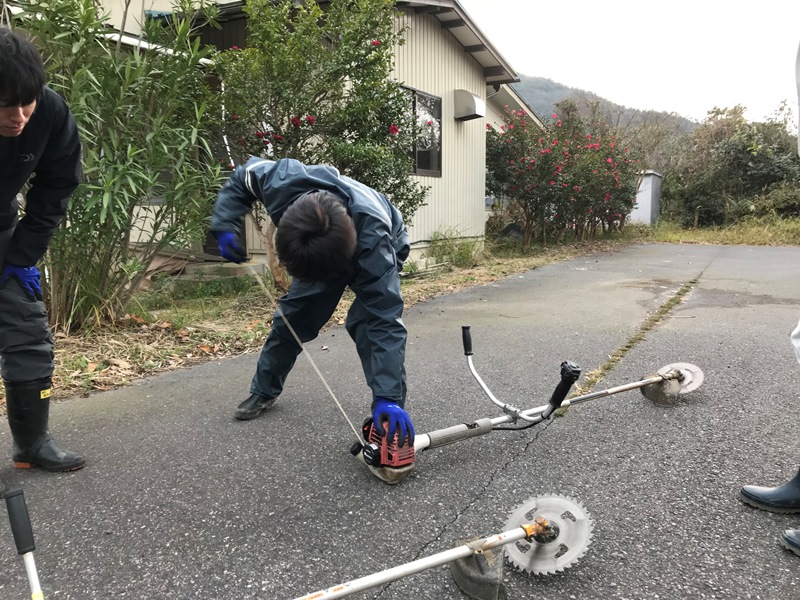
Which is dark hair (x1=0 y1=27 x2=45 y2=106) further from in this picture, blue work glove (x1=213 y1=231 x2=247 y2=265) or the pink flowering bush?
the pink flowering bush

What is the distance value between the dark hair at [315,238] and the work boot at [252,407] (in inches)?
48.1

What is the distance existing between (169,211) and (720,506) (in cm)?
436

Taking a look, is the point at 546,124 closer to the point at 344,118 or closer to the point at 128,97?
the point at 344,118

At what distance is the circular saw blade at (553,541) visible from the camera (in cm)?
175

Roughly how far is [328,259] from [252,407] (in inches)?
53.8

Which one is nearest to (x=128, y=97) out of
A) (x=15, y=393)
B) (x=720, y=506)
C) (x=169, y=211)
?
(x=169, y=211)

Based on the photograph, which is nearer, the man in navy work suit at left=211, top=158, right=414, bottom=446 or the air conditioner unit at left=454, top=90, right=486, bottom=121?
the man in navy work suit at left=211, top=158, right=414, bottom=446

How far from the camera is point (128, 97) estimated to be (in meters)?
4.41

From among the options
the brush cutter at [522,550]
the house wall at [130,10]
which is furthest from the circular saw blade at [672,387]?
the house wall at [130,10]

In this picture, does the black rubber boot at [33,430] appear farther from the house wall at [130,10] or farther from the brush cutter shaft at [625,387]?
the house wall at [130,10]

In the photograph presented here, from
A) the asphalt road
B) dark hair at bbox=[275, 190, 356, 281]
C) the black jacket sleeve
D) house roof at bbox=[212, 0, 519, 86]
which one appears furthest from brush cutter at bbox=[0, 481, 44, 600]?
house roof at bbox=[212, 0, 519, 86]

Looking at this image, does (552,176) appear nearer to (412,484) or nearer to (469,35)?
(469,35)

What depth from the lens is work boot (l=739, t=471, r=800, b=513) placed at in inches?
80.4

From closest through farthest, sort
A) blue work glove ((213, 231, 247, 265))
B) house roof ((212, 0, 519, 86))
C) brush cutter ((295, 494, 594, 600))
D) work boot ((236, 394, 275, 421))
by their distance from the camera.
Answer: brush cutter ((295, 494, 594, 600)), blue work glove ((213, 231, 247, 265)), work boot ((236, 394, 275, 421)), house roof ((212, 0, 519, 86))
